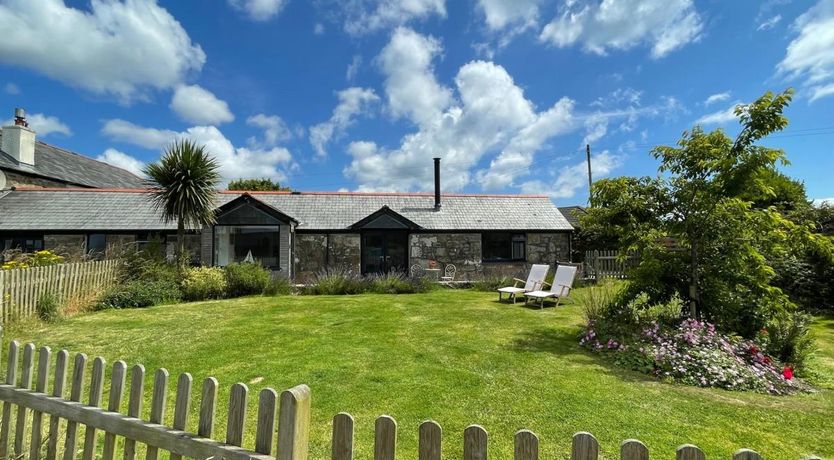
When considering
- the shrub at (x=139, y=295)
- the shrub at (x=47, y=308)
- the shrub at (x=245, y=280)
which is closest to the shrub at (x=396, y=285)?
the shrub at (x=245, y=280)

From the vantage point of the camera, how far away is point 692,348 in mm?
6039

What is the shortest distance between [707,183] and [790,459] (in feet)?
15.9

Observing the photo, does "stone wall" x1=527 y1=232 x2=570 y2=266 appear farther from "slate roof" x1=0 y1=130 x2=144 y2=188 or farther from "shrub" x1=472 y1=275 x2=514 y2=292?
"slate roof" x1=0 y1=130 x2=144 y2=188

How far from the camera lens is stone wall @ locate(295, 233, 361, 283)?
59.5 feet

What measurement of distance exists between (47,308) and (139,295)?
2.79 m

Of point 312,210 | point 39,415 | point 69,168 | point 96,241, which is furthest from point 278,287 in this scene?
point 69,168

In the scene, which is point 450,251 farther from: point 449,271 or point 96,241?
point 96,241

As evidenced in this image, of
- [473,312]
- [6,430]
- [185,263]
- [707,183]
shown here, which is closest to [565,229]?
[473,312]

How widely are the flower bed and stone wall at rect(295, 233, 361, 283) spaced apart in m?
12.8

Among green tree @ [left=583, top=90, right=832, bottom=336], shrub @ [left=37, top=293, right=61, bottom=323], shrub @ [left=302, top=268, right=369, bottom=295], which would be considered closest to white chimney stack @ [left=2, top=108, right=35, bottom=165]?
shrub @ [left=37, top=293, right=61, bottom=323]

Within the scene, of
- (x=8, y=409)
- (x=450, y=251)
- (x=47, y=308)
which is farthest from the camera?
(x=450, y=251)

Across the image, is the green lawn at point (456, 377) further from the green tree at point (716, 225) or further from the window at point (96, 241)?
the window at point (96, 241)

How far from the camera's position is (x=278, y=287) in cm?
1427

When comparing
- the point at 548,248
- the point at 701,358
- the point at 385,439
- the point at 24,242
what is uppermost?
the point at 24,242
